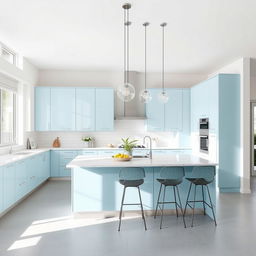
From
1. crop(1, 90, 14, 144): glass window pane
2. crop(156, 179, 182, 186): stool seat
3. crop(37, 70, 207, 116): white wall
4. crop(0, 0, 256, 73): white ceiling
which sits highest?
crop(0, 0, 256, 73): white ceiling

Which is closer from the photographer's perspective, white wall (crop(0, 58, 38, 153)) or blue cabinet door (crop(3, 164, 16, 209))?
blue cabinet door (crop(3, 164, 16, 209))

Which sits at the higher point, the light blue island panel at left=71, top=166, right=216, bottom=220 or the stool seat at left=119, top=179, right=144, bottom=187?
the stool seat at left=119, top=179, right=144, bottom=187

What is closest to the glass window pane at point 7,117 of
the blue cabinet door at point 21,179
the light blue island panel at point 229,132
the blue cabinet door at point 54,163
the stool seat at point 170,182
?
the blue cabinet door at point 21,179

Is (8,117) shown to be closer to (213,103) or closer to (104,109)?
(104,109)

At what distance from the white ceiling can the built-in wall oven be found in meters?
1.44

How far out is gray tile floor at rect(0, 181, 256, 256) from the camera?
9.15 feet

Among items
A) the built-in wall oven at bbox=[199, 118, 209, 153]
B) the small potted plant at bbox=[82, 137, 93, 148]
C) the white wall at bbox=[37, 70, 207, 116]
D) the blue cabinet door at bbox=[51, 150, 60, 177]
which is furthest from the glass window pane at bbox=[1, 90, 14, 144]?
the built-in wall oven at bbox=[199, 118, 209, 153]

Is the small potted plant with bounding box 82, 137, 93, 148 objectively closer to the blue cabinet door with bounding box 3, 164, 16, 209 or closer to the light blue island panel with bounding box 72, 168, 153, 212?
the blue cabinet door with bounding box 3, 164, 16, 209

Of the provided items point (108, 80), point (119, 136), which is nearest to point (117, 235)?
point (119, 136)

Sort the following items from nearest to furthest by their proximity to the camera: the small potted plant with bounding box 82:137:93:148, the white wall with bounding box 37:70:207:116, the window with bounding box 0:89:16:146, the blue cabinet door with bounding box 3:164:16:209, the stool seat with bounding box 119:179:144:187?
the stool seat with bounding box 119:179:144:187, the blue cabinet door with bounding box 3:164:16:209, the window with bounding box 0:89:16:146, the small potted plant with bounding box 82:137:93:148, the white wall with bounding box 37:70:207:116

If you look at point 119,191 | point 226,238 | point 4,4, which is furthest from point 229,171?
point 4,4

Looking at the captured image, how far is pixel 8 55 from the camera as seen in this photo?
17.1ft

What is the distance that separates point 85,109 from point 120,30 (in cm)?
288

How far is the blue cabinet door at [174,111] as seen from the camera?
21.9 ft
